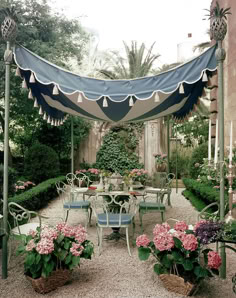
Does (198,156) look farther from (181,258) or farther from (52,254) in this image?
(52,254)

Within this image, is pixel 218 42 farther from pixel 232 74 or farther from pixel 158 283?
pixel 232 74

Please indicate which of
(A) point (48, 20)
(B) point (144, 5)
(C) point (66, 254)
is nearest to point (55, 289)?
(C) point (66, 254)

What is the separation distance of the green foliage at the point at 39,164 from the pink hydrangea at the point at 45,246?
6280mm

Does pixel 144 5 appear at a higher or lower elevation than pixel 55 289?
higher

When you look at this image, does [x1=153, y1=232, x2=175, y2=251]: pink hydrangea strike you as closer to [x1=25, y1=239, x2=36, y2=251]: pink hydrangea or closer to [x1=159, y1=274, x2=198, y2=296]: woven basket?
[x1=159, y1=274, x2=198, y2=296]: woven basket

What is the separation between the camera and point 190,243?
2.61 meters

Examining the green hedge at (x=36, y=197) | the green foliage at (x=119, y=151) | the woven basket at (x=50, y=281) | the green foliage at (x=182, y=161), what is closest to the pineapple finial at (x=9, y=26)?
the woven basket at (x=50, y=281)

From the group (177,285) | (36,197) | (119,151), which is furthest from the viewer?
(119,151)

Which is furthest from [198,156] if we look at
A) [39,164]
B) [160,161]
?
[39,164]

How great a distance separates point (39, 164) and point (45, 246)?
6.33 m

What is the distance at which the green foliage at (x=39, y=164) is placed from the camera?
880cm

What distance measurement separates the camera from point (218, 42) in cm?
319

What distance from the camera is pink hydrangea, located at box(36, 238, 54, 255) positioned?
2.66m

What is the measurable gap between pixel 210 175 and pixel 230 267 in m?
1.31
